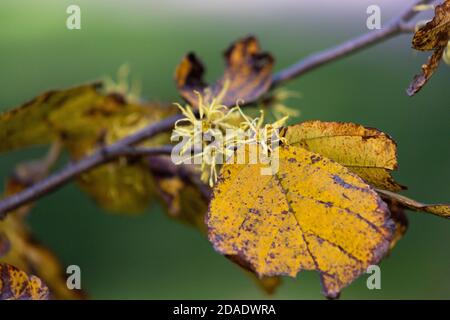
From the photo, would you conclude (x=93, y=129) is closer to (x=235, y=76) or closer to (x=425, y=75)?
(x=235, y=76)

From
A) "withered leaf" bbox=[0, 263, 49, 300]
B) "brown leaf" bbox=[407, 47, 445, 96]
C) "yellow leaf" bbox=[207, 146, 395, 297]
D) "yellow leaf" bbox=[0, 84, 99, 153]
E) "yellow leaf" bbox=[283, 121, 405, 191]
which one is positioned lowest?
"withered leaf" bbox=[0, 263, 49, 300]

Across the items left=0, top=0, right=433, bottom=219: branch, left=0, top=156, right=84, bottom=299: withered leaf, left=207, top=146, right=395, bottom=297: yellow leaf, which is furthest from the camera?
left=0, top=156, right=84, bottom=299: withered leaf

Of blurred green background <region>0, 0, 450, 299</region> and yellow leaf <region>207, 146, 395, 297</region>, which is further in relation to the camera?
blurred green background <region>0, 0, 450, 299</region>

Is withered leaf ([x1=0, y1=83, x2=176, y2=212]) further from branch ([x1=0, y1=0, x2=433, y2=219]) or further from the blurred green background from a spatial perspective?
the blurred green background

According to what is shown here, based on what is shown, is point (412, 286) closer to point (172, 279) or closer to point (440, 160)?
point (440, 160)

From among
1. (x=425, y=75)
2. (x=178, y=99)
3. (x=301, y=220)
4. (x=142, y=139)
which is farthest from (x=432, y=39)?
(x=178, y=99)

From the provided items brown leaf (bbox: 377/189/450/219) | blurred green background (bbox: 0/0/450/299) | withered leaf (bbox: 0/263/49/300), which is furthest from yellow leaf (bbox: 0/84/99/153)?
blurred green background (bbox: 0/0/450/299)
